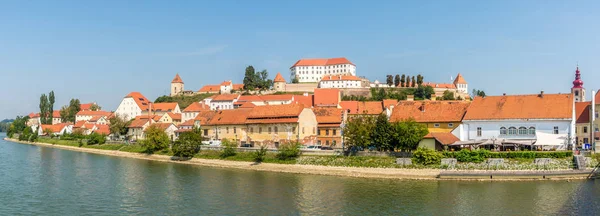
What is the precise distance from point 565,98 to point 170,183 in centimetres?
3637

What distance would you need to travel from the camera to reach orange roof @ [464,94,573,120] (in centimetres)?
4644

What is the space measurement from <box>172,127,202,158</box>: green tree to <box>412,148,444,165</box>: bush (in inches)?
997

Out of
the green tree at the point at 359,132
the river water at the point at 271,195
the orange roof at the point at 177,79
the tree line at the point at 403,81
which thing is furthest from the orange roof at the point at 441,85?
the river water at the point at 271,195

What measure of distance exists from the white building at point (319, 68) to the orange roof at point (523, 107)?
83.2 metres

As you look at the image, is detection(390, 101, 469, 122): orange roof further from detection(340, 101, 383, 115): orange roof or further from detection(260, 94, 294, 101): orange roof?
detection(260, 94, 294, 101): orange roof

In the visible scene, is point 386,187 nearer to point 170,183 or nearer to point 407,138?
point 407,138

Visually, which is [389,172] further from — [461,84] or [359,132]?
[461,84]

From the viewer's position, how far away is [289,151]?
4869 cm

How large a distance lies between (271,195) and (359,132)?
15.7 m

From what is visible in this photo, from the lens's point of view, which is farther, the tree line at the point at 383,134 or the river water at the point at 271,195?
the tree line at the point at 383,134

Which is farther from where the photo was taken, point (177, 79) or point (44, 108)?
point (177, 79)

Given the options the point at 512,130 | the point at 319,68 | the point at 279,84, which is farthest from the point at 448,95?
the point at 512,130

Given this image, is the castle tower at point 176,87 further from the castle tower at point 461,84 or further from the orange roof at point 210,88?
the castle tower at point 461,84

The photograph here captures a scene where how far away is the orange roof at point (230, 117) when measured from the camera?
6275 centimetres
